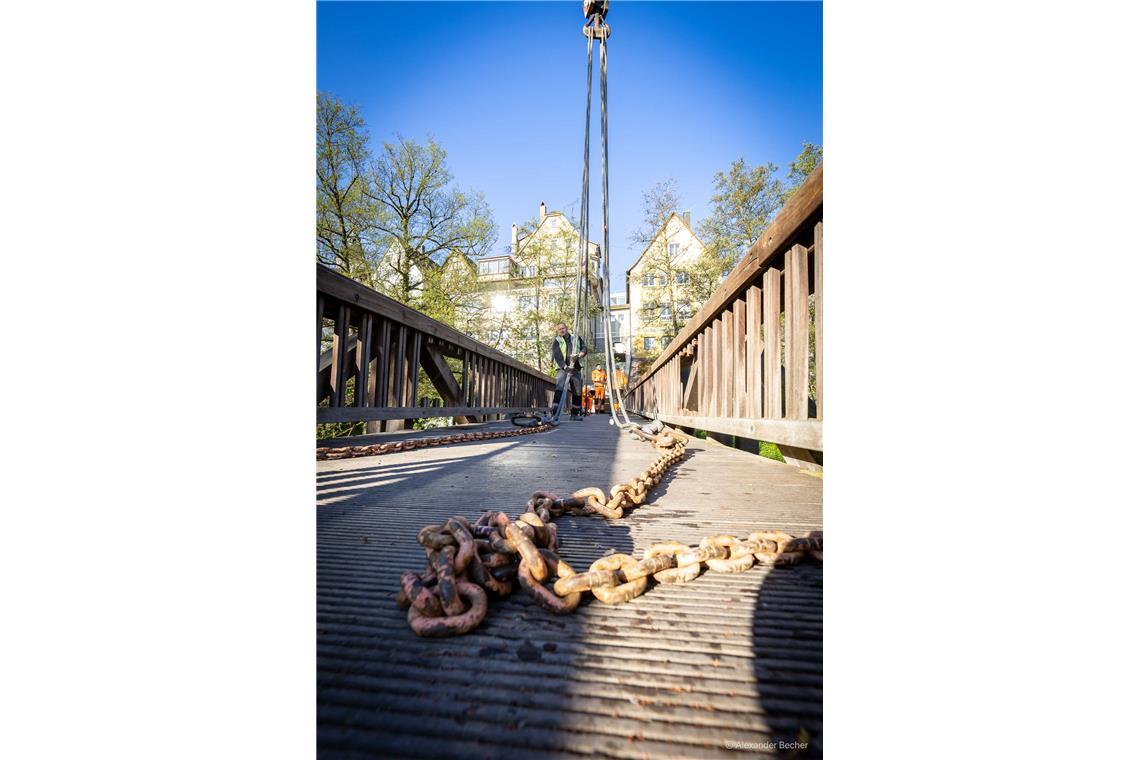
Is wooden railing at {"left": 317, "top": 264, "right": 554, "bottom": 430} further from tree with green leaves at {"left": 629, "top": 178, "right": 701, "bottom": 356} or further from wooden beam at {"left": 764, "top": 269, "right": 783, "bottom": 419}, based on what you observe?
tree with green leaves at {"left": 629, "top": 178, "right": 701, "bottom": 356}

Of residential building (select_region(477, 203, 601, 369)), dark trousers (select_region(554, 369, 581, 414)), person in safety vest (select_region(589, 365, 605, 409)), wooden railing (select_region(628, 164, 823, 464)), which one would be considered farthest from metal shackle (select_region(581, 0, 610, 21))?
residential building (select_region(477, 203, 601, 369))

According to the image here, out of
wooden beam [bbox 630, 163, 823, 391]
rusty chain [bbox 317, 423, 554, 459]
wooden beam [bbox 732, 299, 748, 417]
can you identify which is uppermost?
wooden beam [bbox 630, 163, 823, 391]

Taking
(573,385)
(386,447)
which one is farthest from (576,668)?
(573,385)

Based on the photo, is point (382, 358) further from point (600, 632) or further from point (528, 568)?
point (600, 632)

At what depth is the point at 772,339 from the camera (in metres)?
2.61

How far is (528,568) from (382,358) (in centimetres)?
366

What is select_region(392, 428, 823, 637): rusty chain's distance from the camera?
2.70 feet

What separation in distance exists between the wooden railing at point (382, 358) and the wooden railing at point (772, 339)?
3.02 metres

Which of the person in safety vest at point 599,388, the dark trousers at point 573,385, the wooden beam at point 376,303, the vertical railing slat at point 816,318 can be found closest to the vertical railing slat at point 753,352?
the vertical railing slat at point 816,318

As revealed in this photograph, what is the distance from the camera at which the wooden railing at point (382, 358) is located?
3475mm

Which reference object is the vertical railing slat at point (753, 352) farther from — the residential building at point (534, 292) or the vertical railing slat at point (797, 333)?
the residential building at point (534, 292)

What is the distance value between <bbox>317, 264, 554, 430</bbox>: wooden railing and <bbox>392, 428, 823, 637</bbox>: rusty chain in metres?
2.66

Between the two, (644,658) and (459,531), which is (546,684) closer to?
(644,658)
